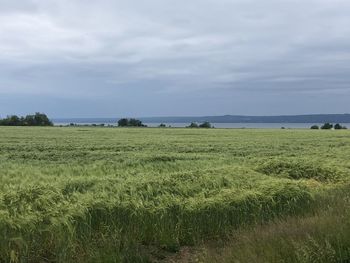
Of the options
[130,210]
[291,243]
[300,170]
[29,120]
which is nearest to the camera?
[291,243]

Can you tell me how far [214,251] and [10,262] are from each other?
10.0 feet

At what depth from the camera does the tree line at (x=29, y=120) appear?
91.2 m

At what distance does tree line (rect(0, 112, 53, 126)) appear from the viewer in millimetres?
91225

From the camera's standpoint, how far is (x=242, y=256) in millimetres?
6562

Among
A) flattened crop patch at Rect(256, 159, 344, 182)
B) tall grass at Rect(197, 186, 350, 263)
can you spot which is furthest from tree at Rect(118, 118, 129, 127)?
tall grass at Rect(197, 186, 350, 263)

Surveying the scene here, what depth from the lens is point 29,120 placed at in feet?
314

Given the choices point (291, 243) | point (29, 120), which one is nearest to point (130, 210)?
point (291, 243)

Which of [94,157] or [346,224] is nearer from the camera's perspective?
[346,224]

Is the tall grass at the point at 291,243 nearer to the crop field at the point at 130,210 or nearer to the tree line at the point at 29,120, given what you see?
the crop field at the point at 130,210

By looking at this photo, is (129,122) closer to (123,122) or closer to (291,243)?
(123,122)

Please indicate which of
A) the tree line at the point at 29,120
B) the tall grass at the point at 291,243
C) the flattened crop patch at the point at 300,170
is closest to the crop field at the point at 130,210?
the tall grass at the point at 291,243

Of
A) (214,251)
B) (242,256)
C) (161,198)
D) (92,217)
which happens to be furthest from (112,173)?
(242,256)

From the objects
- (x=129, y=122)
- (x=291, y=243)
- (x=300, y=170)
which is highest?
(x=129, y=122)

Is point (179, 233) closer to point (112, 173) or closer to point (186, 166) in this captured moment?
point (112, 173)
